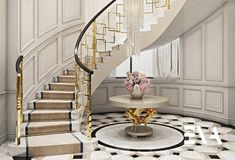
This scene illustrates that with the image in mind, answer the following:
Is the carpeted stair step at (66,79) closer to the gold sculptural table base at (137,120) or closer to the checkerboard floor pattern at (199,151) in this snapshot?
the checkerboard floor pattern at (199,151)

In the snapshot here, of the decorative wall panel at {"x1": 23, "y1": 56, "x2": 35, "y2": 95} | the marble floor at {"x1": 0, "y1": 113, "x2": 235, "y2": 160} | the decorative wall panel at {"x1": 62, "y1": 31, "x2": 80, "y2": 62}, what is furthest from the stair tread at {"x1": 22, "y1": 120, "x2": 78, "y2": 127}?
the decorative wall panel at {"x1": 62, "y1": 31, "x2": 80, "y2": 62}

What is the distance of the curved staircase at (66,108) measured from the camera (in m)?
3.47

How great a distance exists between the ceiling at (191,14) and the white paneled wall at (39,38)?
229 cm

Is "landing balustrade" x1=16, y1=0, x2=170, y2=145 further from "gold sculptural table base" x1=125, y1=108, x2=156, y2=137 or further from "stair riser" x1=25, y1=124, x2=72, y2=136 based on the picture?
"gold sculptural table base" x1=125, y1=108, x2=156, y2=137

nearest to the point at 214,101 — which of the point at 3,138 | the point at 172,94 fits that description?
the point at 172,94

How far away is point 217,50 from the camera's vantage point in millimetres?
5551

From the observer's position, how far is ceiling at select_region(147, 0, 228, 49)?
4.85 m

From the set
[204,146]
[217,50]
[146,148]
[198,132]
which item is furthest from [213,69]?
[146,148]

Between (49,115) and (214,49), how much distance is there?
3.99 metres

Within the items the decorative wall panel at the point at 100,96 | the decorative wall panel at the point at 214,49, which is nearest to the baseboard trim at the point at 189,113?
the decorative wall panel at the point at 100,96

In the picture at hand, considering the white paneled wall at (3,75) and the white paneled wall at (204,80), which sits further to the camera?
the white paneled wall at (204,80)

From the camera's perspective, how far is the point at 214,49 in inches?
222

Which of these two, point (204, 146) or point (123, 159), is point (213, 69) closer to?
point (204, 146)

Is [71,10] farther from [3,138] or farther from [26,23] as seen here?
[3,138]
